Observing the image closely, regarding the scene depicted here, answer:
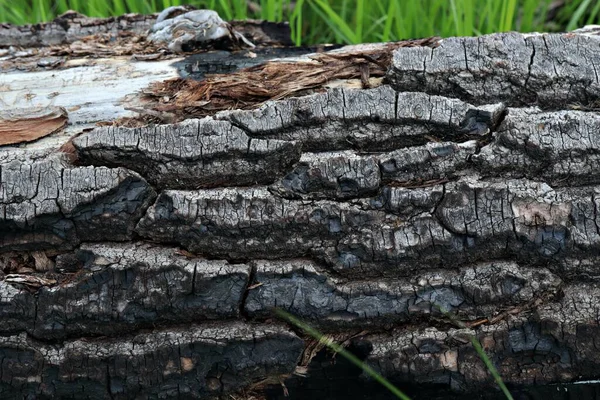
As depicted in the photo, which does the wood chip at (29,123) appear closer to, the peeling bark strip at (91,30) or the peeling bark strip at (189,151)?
the peeling bark strip at (189,151)

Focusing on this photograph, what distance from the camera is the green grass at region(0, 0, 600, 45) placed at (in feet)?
7.97

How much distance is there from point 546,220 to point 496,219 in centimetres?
12

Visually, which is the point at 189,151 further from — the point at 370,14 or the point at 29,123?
the point at 370,14

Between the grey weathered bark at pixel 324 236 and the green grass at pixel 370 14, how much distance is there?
2.95 feet

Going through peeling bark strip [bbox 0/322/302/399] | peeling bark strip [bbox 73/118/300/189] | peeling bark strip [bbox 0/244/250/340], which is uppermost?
peeling bark strip [bbox 73/118/300/189]

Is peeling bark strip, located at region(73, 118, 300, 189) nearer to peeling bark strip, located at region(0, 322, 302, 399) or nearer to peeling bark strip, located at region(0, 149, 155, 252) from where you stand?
peeling bark strip, located at region(0, 149, 155, 252)

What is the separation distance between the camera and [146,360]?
61.1 inches

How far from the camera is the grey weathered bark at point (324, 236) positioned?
1522 millimetres

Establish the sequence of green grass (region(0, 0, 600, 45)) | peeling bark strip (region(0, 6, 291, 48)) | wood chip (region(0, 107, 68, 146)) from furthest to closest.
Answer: green grass (region(0, 0, 600, 45)), peeling bark strip (region(0, 6, 291, 48)), wood chip (region(0, 107, 68, 146))

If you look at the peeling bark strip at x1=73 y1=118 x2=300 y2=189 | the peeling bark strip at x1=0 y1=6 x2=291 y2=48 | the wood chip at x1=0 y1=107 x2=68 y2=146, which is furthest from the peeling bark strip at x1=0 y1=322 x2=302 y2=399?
the peeling bark strip at x1=0 y1=6 x2=291 y2=48

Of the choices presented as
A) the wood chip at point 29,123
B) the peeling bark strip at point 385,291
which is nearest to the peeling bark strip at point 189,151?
the wood chip at point 29,123

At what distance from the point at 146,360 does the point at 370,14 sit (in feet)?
6.30

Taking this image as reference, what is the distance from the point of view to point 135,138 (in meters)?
1.52

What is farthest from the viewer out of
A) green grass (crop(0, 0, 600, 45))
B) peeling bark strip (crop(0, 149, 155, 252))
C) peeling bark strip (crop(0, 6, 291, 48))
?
green grass (crop(0, 0, 600, 45))
